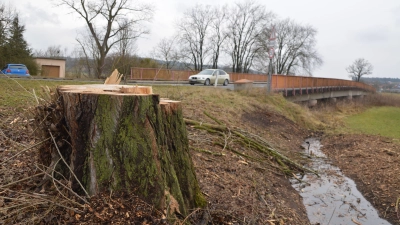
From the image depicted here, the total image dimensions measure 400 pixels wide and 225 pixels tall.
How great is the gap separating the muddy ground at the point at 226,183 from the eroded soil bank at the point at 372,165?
19 millimetres

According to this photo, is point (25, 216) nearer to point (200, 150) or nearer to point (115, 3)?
point (200, 150)

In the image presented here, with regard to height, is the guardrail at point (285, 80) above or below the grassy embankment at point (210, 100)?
above

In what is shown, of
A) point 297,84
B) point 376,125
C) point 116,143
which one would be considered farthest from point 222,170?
point 297,84

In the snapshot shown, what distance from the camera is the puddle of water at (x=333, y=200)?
618 cm

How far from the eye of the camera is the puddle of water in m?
6.18

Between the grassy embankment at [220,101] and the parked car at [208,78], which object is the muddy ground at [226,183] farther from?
the parked car at [208,78]

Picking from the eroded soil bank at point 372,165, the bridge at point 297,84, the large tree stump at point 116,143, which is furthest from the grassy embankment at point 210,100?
the large tree stump at point 116,143

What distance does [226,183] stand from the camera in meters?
5.40

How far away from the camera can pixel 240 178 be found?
5941 millimetres

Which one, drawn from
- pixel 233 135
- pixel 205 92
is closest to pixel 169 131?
pixel 233 135

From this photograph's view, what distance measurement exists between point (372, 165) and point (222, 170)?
5556mm

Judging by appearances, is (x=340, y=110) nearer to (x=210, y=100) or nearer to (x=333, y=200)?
(x=210, y=100)

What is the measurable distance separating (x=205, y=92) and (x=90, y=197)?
12801mm

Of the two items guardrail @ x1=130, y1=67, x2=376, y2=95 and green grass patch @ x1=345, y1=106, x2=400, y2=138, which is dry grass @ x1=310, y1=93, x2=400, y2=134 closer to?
green grass patch @ x1=345, y1=106, x2=400, y2=138
